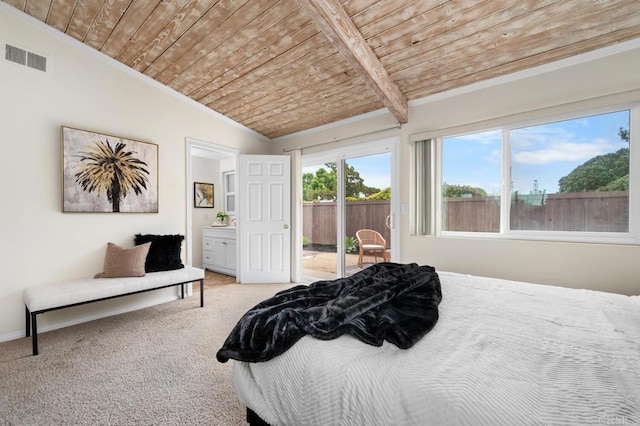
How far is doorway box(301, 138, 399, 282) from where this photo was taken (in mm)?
3797

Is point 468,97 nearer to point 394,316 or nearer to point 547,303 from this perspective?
point 547,303

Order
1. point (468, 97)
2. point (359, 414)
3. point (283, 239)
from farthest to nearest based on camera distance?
point (283, 239), point (468, 97), point (359, 414)

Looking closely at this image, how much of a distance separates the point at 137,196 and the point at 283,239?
80.0 inches

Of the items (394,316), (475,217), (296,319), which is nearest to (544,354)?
(394,316)

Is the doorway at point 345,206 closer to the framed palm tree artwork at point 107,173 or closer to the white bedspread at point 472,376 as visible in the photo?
the framed palm tree artwork at point 107,173

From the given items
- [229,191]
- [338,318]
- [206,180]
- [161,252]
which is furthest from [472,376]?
[206,180]

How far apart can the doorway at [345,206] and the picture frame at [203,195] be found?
2.31 m

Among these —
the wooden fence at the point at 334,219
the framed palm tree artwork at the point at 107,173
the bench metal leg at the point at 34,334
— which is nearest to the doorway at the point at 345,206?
the wooden fence at the point at 334,219

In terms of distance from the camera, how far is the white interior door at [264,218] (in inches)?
176

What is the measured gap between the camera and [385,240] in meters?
3.80

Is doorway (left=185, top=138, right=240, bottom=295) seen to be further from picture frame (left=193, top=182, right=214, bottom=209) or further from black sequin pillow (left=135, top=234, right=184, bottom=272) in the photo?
black sequin pillow (left=135, top=234, right=184, bottom=272)

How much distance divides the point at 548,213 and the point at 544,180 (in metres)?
0.31

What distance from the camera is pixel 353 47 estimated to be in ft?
7.77

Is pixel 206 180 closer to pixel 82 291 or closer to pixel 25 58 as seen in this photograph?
pixel 25 58
